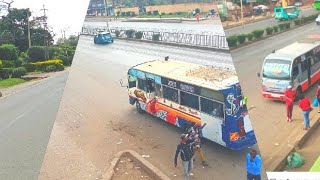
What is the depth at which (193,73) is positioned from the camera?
61.2 inches

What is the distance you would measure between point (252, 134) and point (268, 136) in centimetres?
7

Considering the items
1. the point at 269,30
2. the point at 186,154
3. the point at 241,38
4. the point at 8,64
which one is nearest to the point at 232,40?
the point at 241,38

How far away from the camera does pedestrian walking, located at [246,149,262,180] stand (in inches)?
57.2

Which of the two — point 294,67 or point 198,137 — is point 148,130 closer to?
point 198,137

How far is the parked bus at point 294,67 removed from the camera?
149 cm

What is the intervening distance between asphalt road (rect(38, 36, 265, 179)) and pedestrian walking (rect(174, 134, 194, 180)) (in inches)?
0.9

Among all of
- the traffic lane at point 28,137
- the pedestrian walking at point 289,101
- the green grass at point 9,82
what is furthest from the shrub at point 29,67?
the pedestrian walking at point 289,101

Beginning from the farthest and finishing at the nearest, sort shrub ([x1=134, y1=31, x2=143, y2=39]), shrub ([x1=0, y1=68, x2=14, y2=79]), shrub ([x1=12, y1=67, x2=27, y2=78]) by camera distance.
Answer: shrub ([x1=12, y1=67, x2=27, y2=78]), shrub ([x1=0, y1=68, x2=14, y2=79]), shrub ([x1=134, y1=31, x2=143, y2=39])

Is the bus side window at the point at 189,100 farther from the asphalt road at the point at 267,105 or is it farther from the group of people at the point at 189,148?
the asphalt road at the point at 267,105

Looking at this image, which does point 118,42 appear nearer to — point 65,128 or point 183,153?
point 65,128

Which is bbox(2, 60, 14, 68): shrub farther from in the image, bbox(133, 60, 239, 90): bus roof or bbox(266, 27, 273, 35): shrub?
bbox(266, 27, 273, 35): shrub

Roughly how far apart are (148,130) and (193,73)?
0.99ft

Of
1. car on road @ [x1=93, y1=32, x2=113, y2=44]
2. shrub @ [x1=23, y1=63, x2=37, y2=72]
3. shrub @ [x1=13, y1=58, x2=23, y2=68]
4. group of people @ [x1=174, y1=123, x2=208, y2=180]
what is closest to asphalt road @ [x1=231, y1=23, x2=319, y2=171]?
group of people @ [x1=174, y1=123, x2=208, y2=180]

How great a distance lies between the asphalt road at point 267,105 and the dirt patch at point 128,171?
18.3 inches
